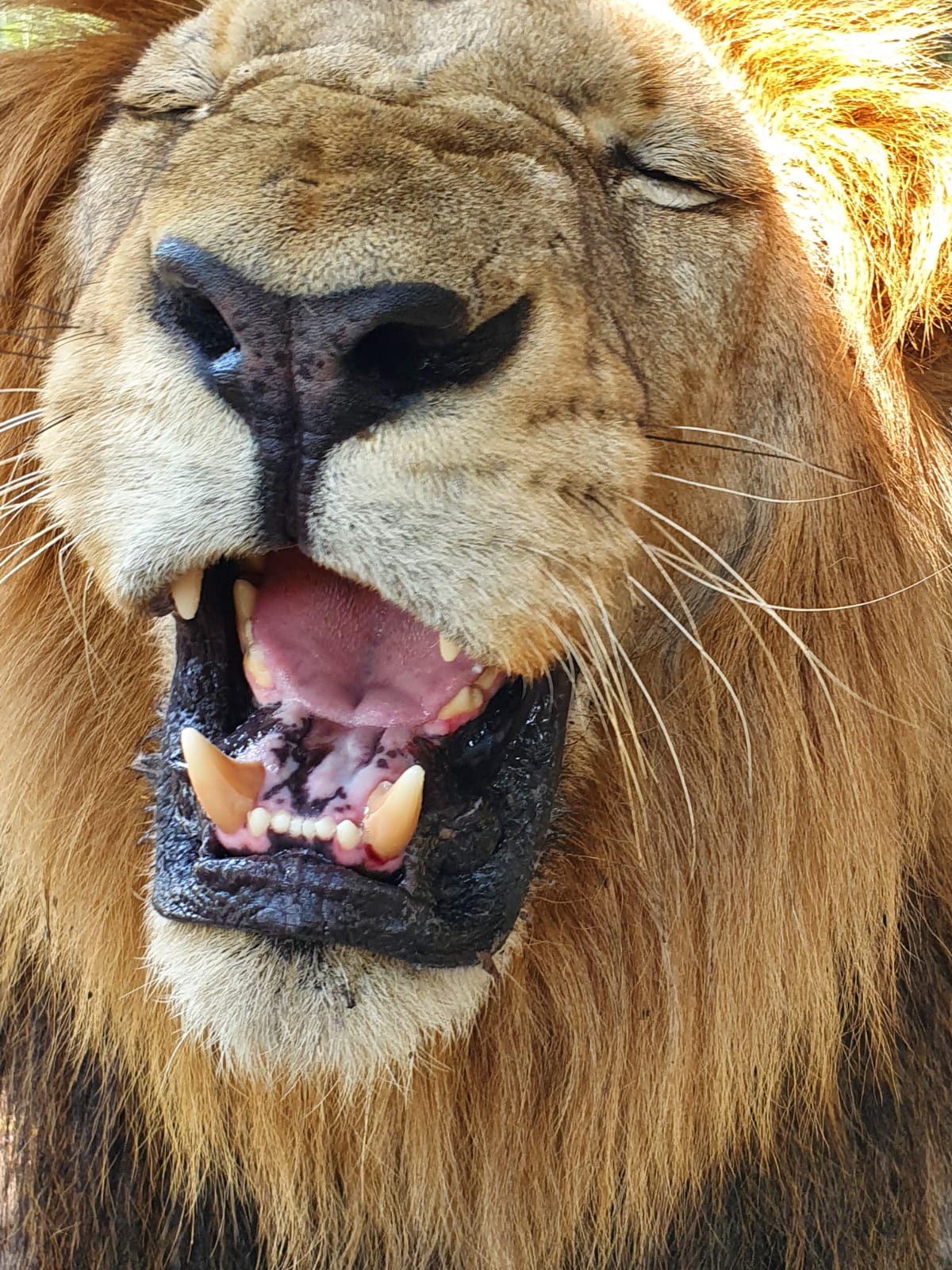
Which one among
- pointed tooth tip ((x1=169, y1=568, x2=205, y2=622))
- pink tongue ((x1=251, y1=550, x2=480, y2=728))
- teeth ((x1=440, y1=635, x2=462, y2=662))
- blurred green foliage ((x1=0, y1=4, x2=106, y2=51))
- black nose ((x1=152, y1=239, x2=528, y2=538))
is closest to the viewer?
black nose ((x1=152, y1=239, x2=528, y2=538))

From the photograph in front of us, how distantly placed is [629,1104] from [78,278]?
1558mm

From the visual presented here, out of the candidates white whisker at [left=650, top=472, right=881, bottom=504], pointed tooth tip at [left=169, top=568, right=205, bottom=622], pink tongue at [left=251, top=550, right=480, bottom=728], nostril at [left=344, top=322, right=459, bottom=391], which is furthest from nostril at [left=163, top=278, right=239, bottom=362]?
white whisker at [left=650, top=472, right=881, bottom=504]

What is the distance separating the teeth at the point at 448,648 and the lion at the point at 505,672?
0.01 metres

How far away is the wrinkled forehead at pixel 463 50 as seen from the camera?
1912 mm

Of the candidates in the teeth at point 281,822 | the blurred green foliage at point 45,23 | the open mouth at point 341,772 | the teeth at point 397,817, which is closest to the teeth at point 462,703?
the open mouth at point 341,772

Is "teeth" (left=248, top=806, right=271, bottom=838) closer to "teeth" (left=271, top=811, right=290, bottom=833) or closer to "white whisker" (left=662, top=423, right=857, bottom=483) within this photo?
"teeth" (left=271, top=811, right=290, bottom=833)

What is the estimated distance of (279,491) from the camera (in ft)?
5.25

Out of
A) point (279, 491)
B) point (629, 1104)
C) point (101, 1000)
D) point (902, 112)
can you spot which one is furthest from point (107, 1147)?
point (902, 112)

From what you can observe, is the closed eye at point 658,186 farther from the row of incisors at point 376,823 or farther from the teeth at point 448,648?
the row of incisors at point 376,823

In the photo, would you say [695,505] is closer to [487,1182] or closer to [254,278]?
[254,278]

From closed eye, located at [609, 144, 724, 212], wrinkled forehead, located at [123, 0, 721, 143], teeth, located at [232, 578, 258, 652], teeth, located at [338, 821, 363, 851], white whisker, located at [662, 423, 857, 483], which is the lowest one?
teeth, located at [338, 821, 363, 851]

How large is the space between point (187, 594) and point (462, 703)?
40 centimetres

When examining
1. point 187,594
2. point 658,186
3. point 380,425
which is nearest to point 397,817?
point 187,594

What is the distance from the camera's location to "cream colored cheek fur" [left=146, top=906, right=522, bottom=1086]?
5.90ft
